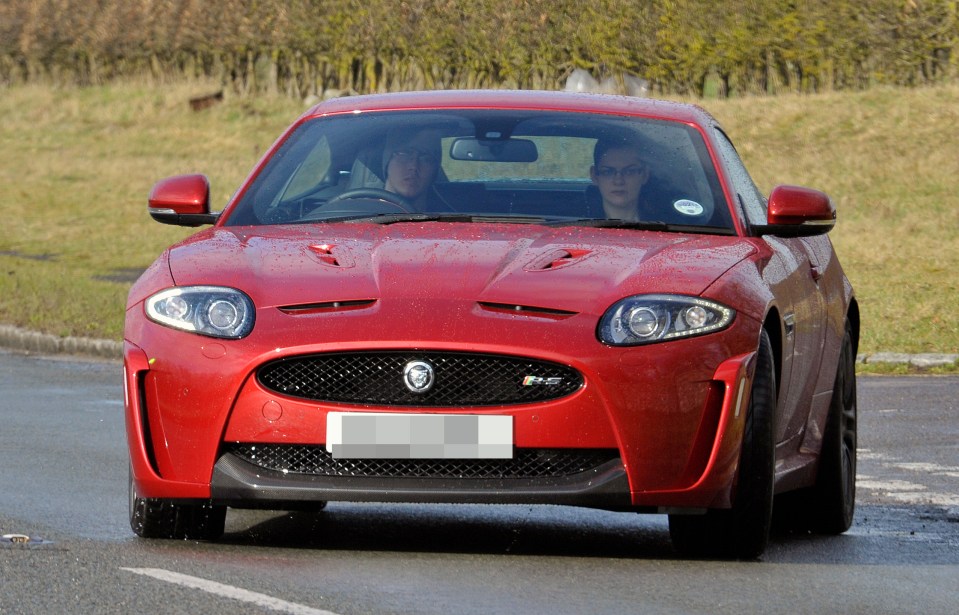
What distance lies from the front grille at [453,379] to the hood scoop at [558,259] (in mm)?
410

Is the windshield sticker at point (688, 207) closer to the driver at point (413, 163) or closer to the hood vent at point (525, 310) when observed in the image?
the driver at point (413, 163)

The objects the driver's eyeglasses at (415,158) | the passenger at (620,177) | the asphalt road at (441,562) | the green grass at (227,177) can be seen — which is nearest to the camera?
the asphalt road at (441,562)

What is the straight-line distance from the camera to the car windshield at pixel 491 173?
7.21 metres

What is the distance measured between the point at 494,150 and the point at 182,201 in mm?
1165

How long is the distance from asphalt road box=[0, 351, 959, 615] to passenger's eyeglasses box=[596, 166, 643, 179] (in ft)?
4.27

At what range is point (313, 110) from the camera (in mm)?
8047

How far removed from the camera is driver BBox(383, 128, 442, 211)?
7.34 metres

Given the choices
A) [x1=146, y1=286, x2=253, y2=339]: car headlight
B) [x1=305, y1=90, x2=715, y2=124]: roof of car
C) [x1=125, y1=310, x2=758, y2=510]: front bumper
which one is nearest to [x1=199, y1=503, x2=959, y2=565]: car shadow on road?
[x1=125, y1=310, x2=758, y2=510]: front bumper

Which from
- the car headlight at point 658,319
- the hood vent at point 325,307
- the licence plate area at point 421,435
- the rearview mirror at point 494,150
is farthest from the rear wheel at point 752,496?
the rearview mirror at point 494,150

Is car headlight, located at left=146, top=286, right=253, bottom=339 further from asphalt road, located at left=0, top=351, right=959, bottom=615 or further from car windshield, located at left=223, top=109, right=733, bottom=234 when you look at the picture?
car windshield, located at left=223, top=109, right=733, bottom=234

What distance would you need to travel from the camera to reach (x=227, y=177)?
3428cm

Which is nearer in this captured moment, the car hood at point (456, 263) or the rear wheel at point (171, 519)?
the car hood at point (456, 263)

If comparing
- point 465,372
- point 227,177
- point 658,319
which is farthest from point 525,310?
point 227,177

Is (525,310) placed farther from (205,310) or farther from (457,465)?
(205,310)
